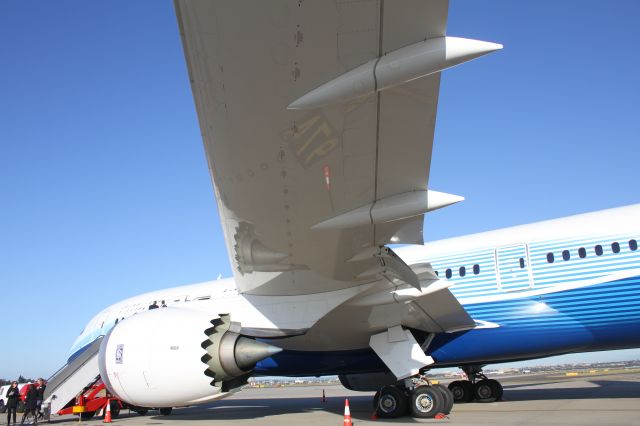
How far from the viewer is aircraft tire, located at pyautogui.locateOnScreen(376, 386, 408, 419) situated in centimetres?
828

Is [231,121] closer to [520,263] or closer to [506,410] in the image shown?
[520,263]

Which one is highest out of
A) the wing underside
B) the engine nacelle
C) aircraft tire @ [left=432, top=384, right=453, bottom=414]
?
the wing underside

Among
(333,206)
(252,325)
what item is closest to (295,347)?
(252,325)

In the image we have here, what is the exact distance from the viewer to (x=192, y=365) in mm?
7617

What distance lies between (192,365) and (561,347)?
20.1ft

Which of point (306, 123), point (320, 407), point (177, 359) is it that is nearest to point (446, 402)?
point (177, 359)

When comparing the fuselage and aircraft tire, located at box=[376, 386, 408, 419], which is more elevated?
the fuselage

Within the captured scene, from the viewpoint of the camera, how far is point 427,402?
26.4ft

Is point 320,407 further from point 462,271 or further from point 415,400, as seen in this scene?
point 462,271

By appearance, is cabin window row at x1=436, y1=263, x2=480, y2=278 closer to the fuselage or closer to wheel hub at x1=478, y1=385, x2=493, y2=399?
the fuselage

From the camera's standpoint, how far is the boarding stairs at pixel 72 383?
11336 millimetres

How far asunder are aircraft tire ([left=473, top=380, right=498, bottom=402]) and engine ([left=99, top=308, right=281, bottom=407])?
227 inches

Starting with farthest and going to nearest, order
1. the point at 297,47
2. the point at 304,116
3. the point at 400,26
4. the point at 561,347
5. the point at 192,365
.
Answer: the point at 561,347 < the point at 192,365 < the point at 304,116 < the point at 297,47 < the point at 400,26

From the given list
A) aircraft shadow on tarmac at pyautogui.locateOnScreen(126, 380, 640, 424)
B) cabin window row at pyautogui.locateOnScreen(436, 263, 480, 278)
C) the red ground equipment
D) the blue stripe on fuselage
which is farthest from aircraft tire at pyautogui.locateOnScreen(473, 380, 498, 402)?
the red ground equipment
